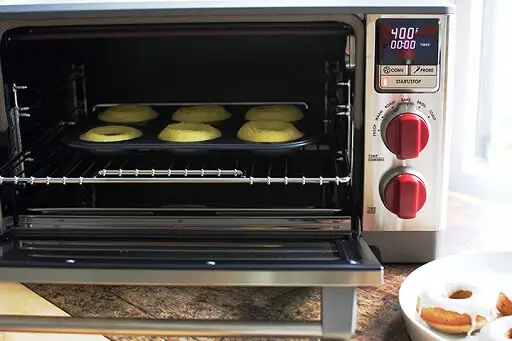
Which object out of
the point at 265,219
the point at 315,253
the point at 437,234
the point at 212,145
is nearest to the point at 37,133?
the point at 212,145

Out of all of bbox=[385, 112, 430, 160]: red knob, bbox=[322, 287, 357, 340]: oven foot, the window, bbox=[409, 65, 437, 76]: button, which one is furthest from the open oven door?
the window

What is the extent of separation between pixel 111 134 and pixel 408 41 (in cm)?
50

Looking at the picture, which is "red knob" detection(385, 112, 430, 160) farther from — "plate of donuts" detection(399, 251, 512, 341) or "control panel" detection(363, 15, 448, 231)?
"plate of donuts" detection(399, 251, 512, 341)

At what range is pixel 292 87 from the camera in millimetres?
1357

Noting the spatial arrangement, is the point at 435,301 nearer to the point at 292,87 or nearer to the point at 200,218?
the point at 200,218

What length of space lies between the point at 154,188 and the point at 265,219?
0.29 m

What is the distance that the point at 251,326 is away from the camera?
2.88ft

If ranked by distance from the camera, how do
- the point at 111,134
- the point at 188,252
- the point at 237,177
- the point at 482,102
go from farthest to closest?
the point at 482,102, the point at 111,134, the point at 237,177, the point at 188,252

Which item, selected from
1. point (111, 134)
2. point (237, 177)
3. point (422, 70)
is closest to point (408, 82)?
point (422, 70)

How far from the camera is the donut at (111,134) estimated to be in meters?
1.15

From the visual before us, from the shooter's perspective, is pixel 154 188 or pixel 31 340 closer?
pixel 31 340

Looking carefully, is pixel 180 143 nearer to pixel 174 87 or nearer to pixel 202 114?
pixel 202 114

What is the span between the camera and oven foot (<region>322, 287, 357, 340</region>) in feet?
2.88

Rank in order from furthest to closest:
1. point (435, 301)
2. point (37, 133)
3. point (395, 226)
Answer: point (37, 133) → point (395, 226) → point (435, 301)
